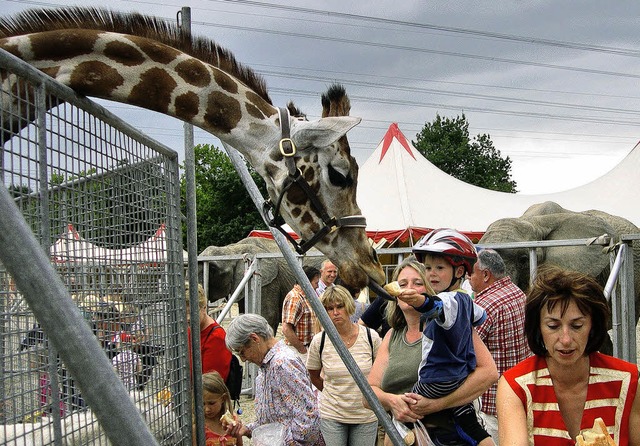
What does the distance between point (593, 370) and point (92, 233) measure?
1.80 meters

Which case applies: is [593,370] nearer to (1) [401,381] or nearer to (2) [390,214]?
(1) [401,381]

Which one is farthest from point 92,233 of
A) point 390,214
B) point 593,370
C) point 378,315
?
point 390,214

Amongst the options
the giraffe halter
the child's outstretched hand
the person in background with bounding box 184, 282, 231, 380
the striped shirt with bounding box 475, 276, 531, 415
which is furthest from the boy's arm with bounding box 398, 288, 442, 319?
the person in background with bounding box 184, 282, 231, 380

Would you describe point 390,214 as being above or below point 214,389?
above

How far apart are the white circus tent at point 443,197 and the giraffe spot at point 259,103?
15.0 m

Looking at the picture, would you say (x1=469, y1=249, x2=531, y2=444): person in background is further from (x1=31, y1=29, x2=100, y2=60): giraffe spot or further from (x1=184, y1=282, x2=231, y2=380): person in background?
Result: (x1=31, y1=29, x2=100, y2=60): giraffe spot

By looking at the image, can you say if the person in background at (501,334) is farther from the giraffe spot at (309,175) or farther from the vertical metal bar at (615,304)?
the giraffe spot at (309,175)

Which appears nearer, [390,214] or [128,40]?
[128,40]

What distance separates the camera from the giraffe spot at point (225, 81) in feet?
12.5

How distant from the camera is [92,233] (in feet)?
7.35

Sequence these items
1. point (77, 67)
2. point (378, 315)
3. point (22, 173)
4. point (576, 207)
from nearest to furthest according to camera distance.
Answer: point (22, 173)
point (77, 67)
point (378, 315)
point (576, 207)

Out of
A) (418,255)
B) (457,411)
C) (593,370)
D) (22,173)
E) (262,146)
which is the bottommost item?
(457,411)

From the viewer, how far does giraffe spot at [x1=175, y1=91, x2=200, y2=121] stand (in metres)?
3.66

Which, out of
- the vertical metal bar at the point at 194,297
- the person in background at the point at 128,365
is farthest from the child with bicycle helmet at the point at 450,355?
the person in background at the point at 128,365
